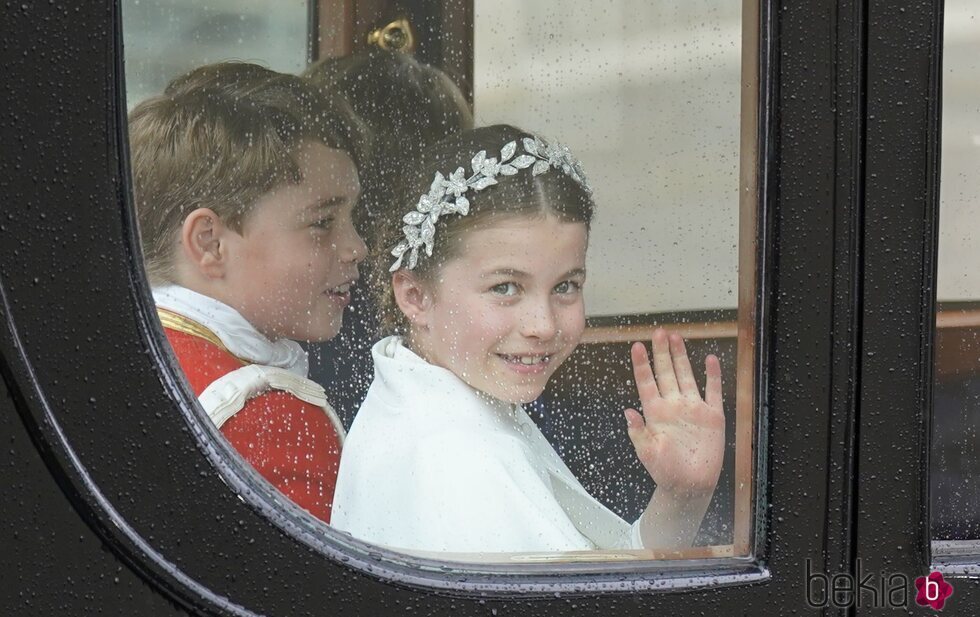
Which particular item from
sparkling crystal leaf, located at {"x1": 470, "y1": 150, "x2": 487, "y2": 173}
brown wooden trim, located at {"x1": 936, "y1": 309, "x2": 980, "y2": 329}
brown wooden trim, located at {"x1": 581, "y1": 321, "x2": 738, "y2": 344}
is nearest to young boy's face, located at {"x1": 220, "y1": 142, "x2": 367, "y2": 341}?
sparkling crystal leaf, located at {"x1": 470, "y1": 150, "x2": 487, "y2": 173}

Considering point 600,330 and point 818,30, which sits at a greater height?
point 818,30

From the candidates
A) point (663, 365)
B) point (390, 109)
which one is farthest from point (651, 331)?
point (390, 109)

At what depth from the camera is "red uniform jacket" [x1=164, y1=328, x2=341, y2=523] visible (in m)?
0.96

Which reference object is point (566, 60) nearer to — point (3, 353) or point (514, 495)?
point (514, 495)

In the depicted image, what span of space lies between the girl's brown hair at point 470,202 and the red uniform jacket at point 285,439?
11 centimetres

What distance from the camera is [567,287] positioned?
105 centimetres

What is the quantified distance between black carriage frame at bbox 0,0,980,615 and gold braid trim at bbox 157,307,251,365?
0.02 meters

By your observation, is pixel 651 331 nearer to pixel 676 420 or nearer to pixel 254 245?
pixel 676 420

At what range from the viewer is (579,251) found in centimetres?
105

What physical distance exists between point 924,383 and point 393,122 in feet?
1.83

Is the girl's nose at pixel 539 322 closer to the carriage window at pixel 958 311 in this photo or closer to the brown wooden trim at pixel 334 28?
the brown wooden trim at pixel 334 28

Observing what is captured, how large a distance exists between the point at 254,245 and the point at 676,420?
420 millimetres

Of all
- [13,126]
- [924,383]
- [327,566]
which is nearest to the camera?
[13,126]

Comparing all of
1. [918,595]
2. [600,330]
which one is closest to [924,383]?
[918,595]
